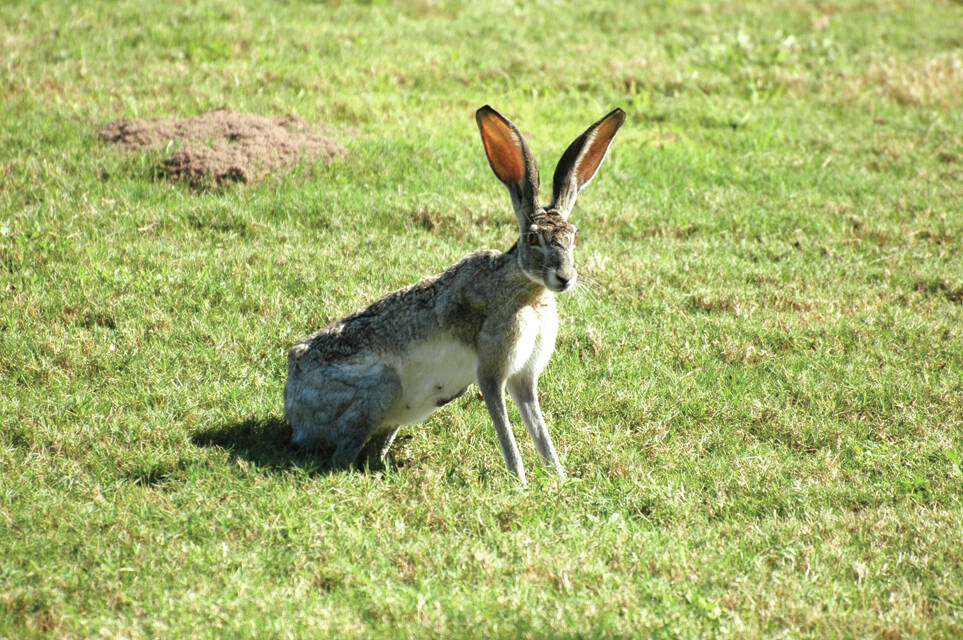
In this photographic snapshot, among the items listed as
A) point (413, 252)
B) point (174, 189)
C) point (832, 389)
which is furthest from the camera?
point (174, 189)

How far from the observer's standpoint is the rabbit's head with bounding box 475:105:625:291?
5.19 meters

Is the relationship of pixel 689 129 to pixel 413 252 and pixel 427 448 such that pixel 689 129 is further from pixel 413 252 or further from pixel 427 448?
pixel 427 448

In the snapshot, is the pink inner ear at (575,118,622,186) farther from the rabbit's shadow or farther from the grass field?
the rabbit's shadow

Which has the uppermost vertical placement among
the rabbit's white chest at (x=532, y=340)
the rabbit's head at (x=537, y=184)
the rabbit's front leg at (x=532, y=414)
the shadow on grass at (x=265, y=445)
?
the rabbit's head at (x=537, y=184)

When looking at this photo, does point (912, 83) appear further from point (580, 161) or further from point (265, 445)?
point (265, 445)

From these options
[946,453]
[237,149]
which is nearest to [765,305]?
[946,453]

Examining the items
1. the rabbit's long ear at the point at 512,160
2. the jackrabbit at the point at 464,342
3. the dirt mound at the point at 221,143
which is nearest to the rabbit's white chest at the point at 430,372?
the jackrabbit at the point at 464,342

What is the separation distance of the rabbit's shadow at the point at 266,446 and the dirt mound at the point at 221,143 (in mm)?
4158

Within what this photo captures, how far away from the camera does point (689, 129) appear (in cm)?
1188

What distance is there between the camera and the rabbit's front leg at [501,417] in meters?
5.48

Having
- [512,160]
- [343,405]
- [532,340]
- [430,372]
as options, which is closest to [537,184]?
[512,160]

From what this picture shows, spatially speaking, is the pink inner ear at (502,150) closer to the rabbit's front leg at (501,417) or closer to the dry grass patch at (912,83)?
the rabbit's front leg at (501,417)

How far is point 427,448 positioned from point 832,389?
2843 millimetres

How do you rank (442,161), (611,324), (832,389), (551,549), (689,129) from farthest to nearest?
1. (689,129)
2. (442,161)
3. (611,324)
4. (832,389)
5. (551,549)
